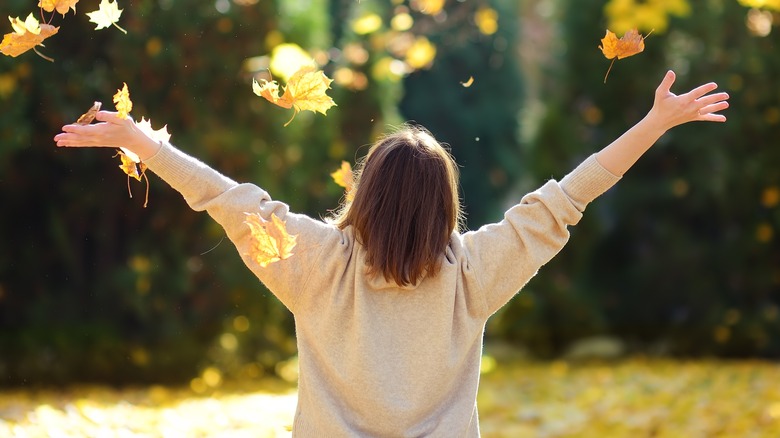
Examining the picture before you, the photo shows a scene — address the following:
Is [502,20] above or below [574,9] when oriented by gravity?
above

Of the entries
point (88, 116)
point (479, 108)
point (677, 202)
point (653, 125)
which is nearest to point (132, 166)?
point (88, 116)

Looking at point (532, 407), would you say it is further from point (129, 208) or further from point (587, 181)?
point (587, 181)

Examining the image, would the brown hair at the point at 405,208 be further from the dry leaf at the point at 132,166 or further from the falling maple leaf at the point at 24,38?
the falling maple leaf at the point at 24,38

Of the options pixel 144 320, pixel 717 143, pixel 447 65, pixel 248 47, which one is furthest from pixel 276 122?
pixel 447 65

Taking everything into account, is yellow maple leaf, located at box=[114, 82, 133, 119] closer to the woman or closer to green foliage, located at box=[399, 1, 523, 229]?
the woman

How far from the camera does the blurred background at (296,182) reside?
5.55m

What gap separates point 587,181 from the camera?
1.96 meters

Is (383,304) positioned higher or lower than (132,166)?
lower

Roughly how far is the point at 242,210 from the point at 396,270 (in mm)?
323

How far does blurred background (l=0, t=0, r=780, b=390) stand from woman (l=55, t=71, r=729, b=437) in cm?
256

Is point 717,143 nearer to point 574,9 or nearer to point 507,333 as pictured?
point 574,9

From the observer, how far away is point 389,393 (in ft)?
6.25

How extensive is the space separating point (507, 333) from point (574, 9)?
2.46 metres

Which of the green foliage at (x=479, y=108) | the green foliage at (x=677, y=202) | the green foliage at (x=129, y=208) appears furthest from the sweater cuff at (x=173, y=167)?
the green foliage at (x=479, y=108)
